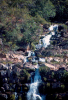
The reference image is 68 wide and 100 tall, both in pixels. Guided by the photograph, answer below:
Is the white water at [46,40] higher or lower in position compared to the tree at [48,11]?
lower

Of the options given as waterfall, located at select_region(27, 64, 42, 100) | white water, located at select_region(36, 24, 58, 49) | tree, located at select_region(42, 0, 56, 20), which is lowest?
waterfall, located at select_region(27, 64, 42, 100)

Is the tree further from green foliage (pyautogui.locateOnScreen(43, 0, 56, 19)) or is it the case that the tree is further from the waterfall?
the waterfall

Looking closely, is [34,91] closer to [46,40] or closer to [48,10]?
[46,40]

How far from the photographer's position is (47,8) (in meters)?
24.2

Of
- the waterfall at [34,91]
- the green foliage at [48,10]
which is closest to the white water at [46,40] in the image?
the green foliage at [48,10]

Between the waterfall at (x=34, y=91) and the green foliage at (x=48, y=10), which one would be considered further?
the green foliage at (x=48, y=10)

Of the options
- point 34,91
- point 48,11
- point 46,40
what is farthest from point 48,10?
point 34,91

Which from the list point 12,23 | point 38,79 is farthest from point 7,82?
point 12,23

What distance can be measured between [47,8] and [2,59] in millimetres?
13887

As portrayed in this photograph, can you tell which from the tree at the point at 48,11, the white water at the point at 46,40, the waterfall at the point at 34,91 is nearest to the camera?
the waterfall at the point at 34,91

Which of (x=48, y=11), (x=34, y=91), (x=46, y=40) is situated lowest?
(x=34, y=91)

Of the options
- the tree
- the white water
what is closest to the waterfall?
the white water

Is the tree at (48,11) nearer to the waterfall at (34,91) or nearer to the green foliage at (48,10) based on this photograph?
the green foliage at (48,10)

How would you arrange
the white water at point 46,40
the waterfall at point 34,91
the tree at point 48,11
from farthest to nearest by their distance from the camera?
the tree at point 48,11 → the white water at point 46,40 → the waterfall at point 34,91
